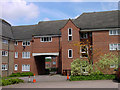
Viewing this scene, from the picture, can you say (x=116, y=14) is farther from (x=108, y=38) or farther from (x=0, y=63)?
(x=0, y=63)

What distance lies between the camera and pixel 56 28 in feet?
110

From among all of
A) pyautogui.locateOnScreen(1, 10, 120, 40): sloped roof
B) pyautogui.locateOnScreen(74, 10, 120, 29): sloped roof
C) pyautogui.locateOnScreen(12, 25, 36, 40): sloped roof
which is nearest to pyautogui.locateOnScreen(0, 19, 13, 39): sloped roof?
pyautogui.locateOnScreen(1, 10, 120, 40): sloped roof

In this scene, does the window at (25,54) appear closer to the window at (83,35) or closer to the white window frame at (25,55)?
the white window frame at (25,55)

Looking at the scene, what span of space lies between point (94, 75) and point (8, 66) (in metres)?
19.0

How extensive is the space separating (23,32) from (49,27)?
6781 mm

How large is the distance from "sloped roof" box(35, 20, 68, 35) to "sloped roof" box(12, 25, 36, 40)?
2376 mm

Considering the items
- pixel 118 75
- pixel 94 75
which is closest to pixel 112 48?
pixel 94 75

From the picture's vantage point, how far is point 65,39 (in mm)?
28594

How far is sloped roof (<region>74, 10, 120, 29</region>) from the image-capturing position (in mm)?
27394

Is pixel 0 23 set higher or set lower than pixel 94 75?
higher

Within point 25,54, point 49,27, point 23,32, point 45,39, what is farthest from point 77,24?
point 23,32

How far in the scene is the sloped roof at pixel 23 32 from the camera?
35094 mm

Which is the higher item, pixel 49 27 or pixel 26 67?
pixel 49 27

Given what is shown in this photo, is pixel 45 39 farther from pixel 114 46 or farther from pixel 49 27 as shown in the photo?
pixel 114 46
